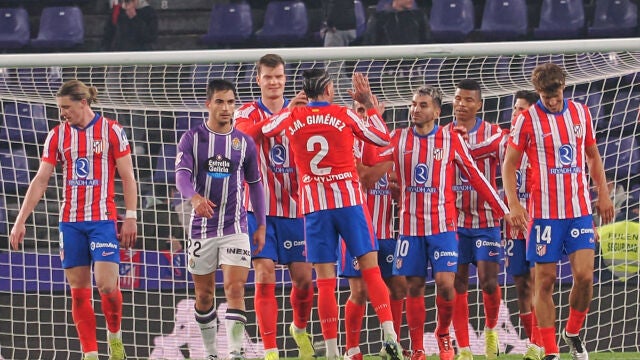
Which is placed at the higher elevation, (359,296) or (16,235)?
(16,235)

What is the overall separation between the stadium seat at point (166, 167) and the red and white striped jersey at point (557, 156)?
13.5 ft

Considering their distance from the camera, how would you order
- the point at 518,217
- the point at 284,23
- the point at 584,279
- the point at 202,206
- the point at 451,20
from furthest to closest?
the point at 284,23 < the point at 451,20 < the point at 518,217 < the point at 584,279 < the point at 202,206

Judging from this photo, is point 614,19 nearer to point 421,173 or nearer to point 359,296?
point 421,173

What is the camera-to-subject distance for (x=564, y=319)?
34.0ft

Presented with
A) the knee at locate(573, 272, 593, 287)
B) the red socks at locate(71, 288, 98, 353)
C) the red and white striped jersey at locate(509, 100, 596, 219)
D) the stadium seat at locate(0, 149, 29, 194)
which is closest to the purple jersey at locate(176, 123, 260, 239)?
the red socks at locate(71, 288, 98, 353)

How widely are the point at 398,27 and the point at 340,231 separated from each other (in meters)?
7.03

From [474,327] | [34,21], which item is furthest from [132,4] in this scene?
[474,327]

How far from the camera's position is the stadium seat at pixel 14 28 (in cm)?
1534

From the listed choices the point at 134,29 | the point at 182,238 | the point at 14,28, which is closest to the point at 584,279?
the point at 182,238

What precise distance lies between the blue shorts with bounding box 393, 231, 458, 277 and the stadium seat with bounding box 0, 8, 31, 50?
8544 mm

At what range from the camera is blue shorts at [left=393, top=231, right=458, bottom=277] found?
8086 mm

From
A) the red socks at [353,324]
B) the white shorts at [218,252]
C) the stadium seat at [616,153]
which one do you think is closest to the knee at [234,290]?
the white shorts at [218,252]

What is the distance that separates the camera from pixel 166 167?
1105 cm

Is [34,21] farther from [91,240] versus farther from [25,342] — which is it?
[91,240]
